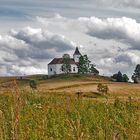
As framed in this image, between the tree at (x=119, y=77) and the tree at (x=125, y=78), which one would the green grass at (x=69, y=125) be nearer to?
the tree at (x=125, y=78)

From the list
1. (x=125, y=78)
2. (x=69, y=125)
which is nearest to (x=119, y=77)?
(x=125, y=78)

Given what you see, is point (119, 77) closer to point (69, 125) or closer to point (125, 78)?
point (125, 78)

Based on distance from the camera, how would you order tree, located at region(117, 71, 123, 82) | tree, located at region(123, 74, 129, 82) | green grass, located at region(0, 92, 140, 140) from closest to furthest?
green grass, located at region(0, 92, 140, 140), tree, located at region(123, 74, 129, 82), tree, located at region(117, 71, 123, 82)

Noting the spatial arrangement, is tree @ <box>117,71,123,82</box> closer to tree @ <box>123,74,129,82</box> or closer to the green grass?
tree @ <box>123,74,129,82</box>

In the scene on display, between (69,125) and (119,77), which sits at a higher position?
(119,77)

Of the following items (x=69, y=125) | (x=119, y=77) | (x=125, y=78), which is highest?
(x=119, y=77)

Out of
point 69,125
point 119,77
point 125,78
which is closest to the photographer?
point 69,125

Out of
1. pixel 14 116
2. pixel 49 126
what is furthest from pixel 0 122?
pixel 14 116

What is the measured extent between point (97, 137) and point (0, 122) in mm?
2375

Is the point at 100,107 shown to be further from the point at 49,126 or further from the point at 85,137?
the point at 85,137

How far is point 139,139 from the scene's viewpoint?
22.4 feet

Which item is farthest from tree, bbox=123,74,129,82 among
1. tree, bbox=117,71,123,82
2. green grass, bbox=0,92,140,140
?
green grass, bbox=0,92,140,140

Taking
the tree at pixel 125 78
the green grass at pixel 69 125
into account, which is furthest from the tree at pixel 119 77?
the green grass at pixel 69 125

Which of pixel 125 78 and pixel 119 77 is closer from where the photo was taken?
pixel 125 78
